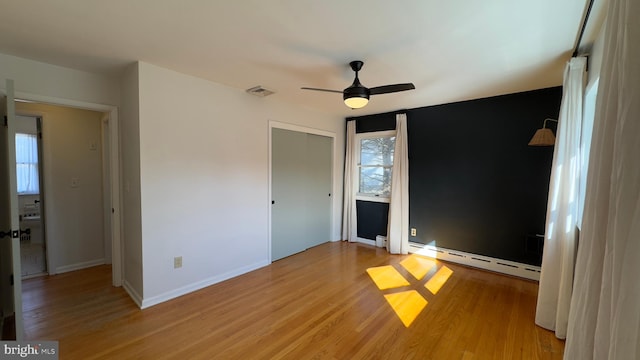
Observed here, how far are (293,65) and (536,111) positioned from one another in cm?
312

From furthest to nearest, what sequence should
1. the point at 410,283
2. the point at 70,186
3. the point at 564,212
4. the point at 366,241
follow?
the point at 366,241
the point at 70,186
the point at 410,283
the point at 564,212

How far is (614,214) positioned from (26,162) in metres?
6.77

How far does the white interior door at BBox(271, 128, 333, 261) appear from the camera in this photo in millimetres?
3965

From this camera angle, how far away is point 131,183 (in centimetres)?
276

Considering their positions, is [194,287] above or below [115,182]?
below

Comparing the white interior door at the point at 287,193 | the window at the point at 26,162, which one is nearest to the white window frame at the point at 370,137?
the white interior door at the point at 287,193

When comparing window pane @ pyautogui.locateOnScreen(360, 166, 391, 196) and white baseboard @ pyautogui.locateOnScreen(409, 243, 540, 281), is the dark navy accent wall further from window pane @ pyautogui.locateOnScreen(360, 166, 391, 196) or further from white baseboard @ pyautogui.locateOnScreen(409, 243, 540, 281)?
window pane @ pyautogui.locateOnScreen(360, 166, 391, 196)

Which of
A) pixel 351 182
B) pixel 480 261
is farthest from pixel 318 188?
pixel 480 261

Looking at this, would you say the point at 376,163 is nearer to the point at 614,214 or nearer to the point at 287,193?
the point at 287,193

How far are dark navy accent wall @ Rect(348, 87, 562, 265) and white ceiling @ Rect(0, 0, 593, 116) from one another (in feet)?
2.16

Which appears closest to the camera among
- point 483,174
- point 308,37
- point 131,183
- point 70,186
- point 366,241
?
point 308,37

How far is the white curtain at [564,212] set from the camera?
214cm

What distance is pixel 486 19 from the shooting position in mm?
1759

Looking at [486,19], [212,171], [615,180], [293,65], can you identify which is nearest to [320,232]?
[212,171]
